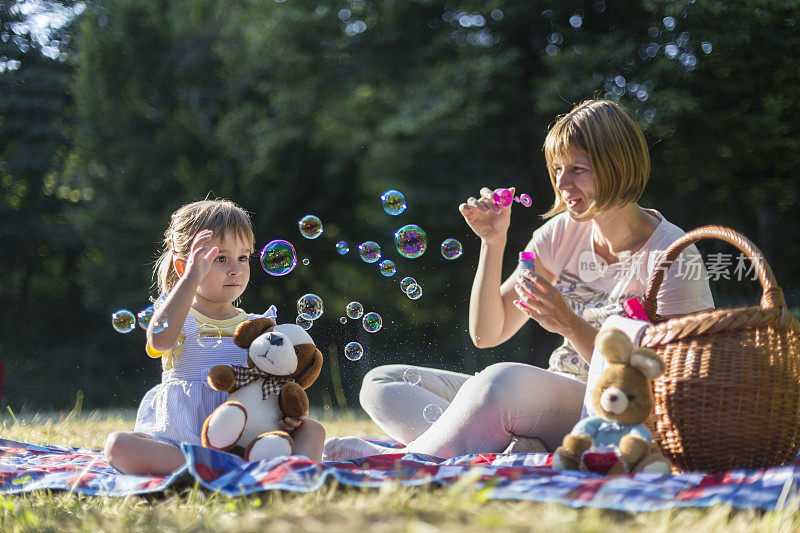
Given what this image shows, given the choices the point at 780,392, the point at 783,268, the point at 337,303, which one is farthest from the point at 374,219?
the point at 780,392

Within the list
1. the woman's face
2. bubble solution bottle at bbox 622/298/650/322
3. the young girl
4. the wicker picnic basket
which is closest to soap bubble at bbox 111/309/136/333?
the young girl

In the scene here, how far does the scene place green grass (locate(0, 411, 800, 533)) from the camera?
1.51 meters

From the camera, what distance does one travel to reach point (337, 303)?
1115 centimetres

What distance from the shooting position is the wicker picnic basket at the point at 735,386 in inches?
82.7

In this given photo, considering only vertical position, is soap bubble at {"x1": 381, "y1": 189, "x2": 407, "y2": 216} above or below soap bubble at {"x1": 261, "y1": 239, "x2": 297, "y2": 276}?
above

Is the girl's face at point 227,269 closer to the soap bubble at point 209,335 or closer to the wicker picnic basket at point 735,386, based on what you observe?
the soap bubble at point 209,335

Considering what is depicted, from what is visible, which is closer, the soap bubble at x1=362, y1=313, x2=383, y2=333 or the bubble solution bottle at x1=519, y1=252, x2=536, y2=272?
the bubble solution bottle at x1=519, y1=252, x2=536, y2=272

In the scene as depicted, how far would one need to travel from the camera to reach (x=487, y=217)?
2805 mm

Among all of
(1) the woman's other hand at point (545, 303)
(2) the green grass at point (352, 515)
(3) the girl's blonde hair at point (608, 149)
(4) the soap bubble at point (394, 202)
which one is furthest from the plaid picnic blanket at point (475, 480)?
(4) the soap bubble at point (394, 202)

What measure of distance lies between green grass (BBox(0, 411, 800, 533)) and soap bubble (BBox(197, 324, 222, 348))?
0.71 metres

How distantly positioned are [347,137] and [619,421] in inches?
388

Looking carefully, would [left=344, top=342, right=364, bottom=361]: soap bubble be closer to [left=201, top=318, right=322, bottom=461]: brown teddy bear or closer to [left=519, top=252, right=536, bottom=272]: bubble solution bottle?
[left=201, top=318, right=322, bottom=461]: brown teddy bear

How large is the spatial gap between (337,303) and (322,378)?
3.70ft

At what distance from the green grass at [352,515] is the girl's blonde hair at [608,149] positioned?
1.22m
